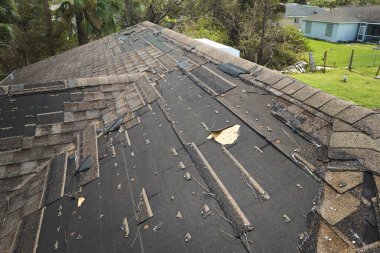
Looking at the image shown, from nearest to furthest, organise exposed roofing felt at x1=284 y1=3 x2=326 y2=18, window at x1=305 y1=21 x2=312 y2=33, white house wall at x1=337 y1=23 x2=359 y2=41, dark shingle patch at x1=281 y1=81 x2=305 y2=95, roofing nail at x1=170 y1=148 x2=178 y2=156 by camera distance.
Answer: roofing nail at x1=170 y1=148 x2=178 y2=156 → dark shingle patch at x1=281 y1=81 x2=305 y2=95 → white house wall at x1=337 y1=23 x2=359 y2=41 → window at x1=305 y1=21 x2=312 y2=33 → exposed roofing felt at x1=284 y1=3 x2=326 y2=18

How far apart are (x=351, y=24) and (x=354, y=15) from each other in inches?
83.8

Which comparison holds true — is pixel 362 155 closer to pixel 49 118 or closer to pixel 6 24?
pixel 49 118

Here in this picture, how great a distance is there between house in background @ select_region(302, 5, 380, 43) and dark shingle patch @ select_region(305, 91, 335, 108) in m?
44.6

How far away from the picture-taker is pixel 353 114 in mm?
2969

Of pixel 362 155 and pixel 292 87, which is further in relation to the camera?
pixel 292 87

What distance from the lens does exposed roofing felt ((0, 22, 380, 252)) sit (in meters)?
2.29

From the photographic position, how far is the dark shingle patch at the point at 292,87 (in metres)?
3.81

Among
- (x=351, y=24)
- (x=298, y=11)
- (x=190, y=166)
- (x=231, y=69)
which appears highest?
(x=231, y=69)

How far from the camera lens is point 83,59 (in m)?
10.5

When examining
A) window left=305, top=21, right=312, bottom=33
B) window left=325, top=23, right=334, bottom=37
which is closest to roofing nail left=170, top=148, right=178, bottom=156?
window left=325, top=23, right=334, bottom=37

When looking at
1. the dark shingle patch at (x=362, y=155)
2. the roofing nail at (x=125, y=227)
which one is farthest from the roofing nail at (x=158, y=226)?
the dark shingle patch at (x=362, y=155)

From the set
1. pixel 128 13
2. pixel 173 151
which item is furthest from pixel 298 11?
pixel 173 151

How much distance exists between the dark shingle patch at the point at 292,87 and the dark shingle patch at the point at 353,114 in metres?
0.87

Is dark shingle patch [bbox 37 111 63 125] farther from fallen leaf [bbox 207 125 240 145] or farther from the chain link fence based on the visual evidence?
the chain link fence
